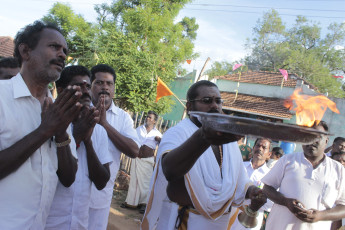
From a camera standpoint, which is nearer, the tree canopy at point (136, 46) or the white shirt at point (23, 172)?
the white shirt at point (23, 172)

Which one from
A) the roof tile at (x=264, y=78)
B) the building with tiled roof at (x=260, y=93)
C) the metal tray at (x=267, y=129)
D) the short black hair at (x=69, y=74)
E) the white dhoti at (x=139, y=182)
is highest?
the roof tile at (x=264, y=78)

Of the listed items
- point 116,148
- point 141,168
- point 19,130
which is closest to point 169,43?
point 141,168

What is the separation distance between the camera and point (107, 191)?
3.15m

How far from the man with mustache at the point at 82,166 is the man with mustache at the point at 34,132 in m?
0.21

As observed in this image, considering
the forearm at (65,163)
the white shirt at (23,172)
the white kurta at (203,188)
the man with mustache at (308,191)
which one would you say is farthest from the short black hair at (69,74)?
the man with mustache at (308,191)

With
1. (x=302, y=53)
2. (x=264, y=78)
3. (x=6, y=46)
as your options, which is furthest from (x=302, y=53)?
(x=6, y=46)

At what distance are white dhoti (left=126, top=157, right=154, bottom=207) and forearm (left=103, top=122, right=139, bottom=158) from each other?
4703mm

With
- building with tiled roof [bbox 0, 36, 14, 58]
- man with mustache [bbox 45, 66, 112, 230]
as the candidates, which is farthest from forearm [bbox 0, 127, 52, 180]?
building with tiled roof [bbox 0, 36, 14, 58]

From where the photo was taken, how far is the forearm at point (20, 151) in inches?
A: 63.1

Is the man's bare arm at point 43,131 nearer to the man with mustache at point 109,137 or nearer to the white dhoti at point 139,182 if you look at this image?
the man with mustache at point 109,137

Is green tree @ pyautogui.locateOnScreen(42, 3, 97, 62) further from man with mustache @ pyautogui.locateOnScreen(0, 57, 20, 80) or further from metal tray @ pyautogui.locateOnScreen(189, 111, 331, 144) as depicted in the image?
metal tray @ pyautogui.locateOnScreen(189, 111, 331, 144)

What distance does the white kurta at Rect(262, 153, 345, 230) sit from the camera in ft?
10.9

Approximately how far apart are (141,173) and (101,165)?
18.3 ft

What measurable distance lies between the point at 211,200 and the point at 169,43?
21058mm
